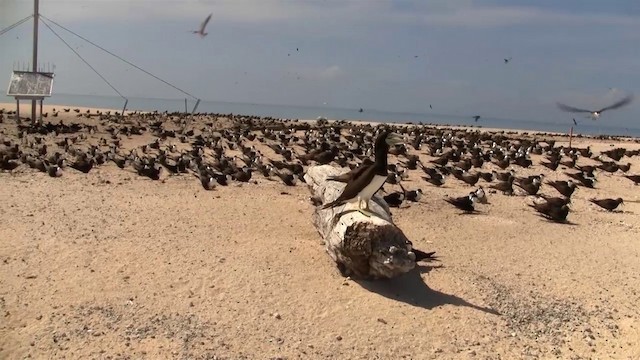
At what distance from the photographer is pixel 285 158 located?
77.7 ft

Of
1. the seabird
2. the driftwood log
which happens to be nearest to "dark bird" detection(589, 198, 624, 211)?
the driftwood log

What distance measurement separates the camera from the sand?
24.7 ft

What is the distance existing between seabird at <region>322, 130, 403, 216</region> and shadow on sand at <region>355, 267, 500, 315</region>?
1.10 m

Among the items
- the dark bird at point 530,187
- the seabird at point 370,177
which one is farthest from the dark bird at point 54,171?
the dark bird at point 530,187

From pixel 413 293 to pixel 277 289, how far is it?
2.03 m

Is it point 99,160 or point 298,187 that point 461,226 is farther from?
point 99,160

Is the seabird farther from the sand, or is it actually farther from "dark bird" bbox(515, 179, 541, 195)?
"dark bird" bbox(515, 179, 541, 195)

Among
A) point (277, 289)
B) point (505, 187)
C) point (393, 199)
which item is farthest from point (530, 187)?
point (277, 289)

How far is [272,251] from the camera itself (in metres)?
10.3

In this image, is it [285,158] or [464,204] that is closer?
[464,204]

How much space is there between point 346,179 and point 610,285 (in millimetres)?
4649

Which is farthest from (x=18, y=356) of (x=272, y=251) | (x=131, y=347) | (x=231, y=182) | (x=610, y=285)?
(x=231, y=182)

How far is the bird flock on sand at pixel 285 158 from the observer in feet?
52.7

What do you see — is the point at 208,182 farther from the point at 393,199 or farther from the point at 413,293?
the point at 413,293
